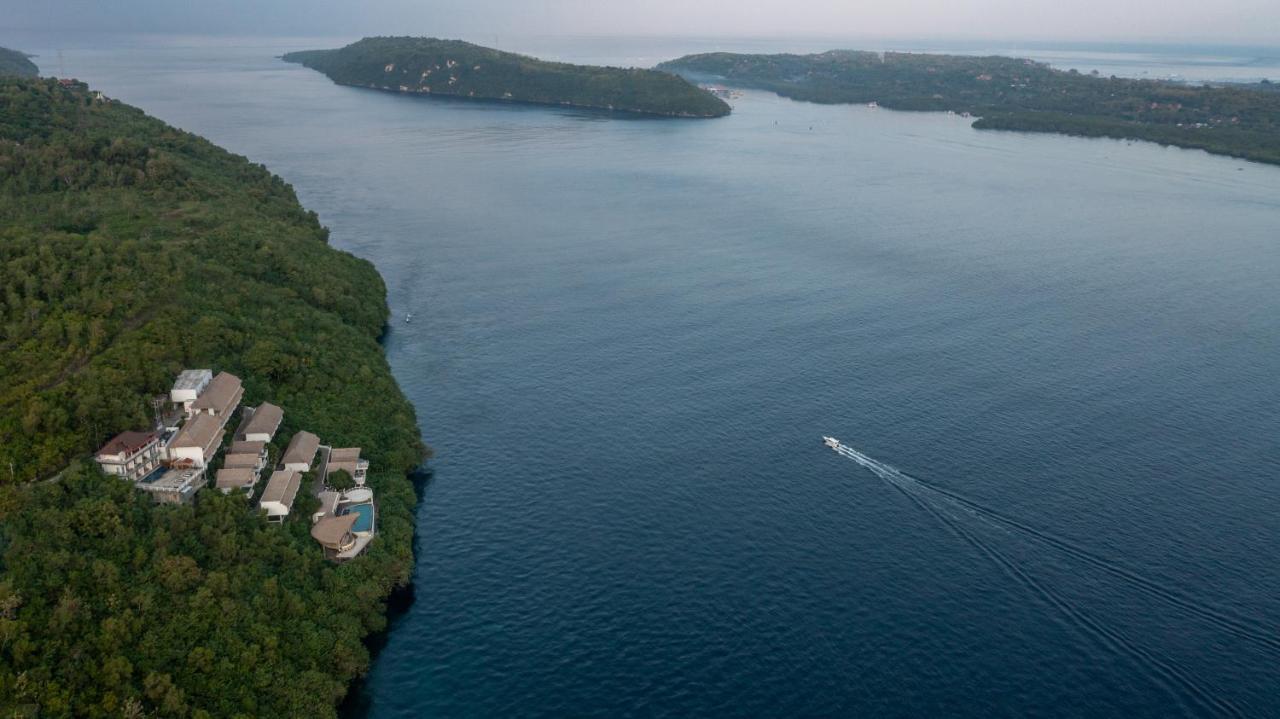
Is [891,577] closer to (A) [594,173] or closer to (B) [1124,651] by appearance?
(B) [1124,651]

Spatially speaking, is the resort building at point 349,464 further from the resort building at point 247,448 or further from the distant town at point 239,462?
the resort building at point 247,448

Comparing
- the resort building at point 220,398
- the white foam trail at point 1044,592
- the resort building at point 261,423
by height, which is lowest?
the white foam trail at point 1044,592

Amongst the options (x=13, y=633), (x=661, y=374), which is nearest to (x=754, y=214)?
(x=661, y=374)

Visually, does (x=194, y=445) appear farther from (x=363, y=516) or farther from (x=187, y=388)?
(x=363, y=516)

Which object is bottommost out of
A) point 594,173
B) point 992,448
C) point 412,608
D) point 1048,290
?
point 412,608

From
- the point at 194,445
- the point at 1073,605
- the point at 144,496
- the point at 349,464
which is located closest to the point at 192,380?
the point at 194,445

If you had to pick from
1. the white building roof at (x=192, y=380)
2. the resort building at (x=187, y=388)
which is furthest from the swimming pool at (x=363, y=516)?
the white building roof at (x=192, y=380)
